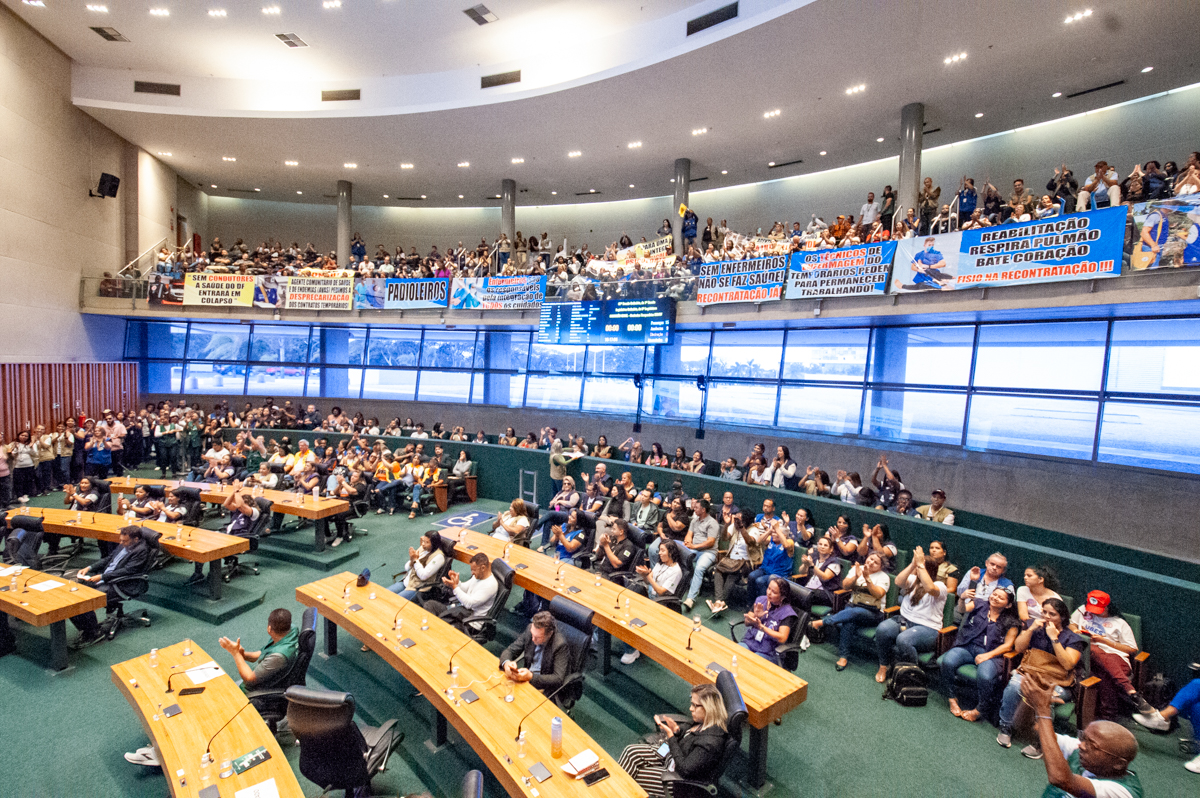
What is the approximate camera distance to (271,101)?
1471 centimetres

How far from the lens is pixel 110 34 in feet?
43.2

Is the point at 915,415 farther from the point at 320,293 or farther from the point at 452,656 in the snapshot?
the point at 320,293

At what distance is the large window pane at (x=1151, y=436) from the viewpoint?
326 inches

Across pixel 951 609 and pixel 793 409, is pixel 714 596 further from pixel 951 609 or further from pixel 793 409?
pixel 793 409

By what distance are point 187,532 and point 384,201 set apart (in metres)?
16.7

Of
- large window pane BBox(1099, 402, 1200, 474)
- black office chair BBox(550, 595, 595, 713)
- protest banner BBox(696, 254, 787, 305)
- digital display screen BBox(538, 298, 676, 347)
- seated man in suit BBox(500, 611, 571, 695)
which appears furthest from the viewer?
digital display screen BBox(538, 298, 676, 347)

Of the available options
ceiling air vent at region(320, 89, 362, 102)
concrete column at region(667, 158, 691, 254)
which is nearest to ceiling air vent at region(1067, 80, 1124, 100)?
concrete column at region(667, 158, 691, 254)

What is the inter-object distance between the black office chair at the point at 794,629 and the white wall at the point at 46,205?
17342 mm

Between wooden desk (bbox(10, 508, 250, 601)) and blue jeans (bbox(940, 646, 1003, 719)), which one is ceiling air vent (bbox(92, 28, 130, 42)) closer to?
wooden desk (bbox(10, 508, 250, 601))

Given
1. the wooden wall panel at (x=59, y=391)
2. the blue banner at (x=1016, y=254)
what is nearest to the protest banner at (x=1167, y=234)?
the blue banner at (x=1016, y=254)

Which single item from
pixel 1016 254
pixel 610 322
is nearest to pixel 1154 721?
pixel 1016 254

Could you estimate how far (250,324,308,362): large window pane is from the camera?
19.2 metres

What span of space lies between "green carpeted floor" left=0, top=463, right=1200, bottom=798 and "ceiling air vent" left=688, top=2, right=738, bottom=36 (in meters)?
10.3

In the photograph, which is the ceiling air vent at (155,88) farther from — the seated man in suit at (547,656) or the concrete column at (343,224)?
the seated man in suit at (547,656)
